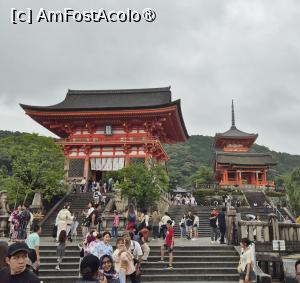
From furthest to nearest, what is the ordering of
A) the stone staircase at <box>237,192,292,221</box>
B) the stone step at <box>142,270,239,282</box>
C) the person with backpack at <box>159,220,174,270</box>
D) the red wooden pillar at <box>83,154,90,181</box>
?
1. the red wooden pillar at <box>83,154,90,181</box>
2. the stone staircase at <box>237,192,292,221</box>
3. the person with backpack at <box>159,220,174,270</box>
4. the stone step at <box>142,270,239,282</box>

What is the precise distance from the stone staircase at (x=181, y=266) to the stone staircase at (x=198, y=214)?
8979mm

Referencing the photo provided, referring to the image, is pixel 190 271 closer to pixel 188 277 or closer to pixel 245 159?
pixel 188 277

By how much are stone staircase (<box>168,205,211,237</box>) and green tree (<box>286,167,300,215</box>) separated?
454 inches

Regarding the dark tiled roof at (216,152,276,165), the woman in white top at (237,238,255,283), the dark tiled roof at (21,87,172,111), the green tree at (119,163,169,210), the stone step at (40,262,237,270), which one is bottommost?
the stone step at (40,262,237,270)

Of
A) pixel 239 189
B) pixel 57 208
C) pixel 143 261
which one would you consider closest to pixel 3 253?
pixel 143 261

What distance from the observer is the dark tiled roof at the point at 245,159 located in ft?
159

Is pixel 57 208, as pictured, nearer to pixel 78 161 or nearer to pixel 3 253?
pixel 78 161

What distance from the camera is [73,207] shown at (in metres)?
23.8

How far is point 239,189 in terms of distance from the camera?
42062mm

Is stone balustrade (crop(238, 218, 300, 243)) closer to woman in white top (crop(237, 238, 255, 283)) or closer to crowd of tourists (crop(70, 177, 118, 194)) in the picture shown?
woman in white top (crop(237, 238, 255, 283))

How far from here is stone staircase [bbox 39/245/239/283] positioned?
1086 cm

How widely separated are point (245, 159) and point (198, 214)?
2492cm

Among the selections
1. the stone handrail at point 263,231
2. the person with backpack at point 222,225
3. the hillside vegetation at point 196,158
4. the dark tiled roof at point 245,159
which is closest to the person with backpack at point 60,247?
the stone handrail at point 263,231

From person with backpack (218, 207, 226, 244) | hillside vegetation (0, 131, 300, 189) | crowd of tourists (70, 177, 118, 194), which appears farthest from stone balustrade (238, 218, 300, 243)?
hillside vegetation (0, 131, 300, 189)
